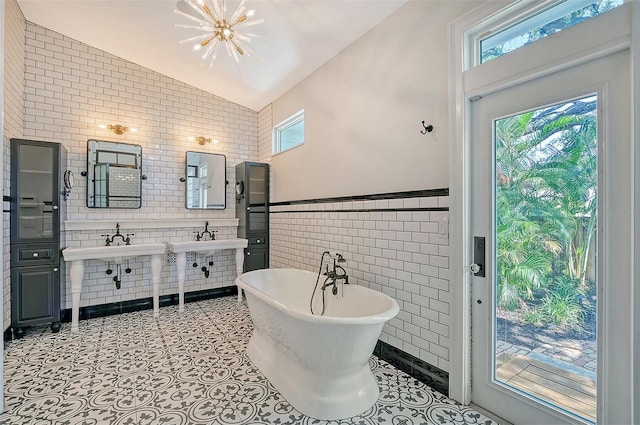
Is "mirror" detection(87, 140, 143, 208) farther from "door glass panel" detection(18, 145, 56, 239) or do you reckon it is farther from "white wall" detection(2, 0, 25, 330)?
"white wall" detection(2, 0, 25, 330)

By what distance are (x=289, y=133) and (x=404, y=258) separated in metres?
2.73

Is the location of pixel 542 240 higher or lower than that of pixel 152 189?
lower

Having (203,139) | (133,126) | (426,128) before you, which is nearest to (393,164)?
(426,128)

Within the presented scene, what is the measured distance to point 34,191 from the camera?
9.91 feet

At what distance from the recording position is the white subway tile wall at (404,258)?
2127mm

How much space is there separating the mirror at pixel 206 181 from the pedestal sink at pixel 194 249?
671 millimetres

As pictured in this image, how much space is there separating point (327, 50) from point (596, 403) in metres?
3.39

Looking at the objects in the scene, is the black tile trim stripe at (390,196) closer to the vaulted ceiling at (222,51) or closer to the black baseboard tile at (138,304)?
the vaulted ceiling at (222,51)

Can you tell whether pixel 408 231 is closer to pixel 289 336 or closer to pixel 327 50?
pixel 289 336

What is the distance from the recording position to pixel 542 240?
168 cm

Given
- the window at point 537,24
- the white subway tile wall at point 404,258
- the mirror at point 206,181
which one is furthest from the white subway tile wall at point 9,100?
the window at point 537,24

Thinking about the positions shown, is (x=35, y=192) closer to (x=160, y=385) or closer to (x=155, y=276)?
(x=155, y=276)

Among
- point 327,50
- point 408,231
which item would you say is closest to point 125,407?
point 408,231

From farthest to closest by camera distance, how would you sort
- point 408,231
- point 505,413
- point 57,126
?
point 57,126
point 408,231
point 505,413
